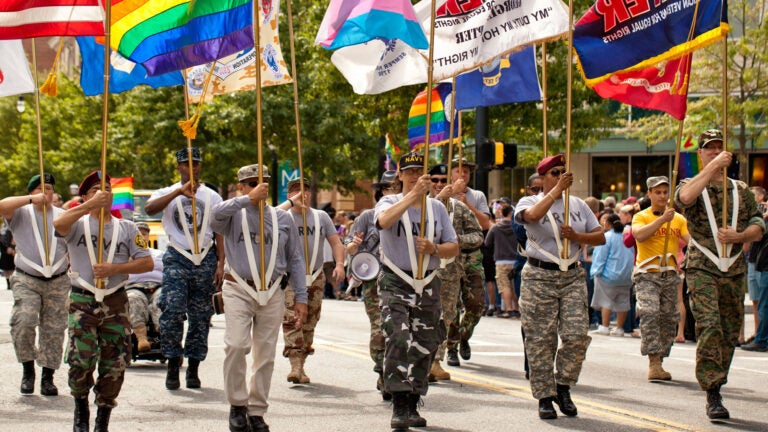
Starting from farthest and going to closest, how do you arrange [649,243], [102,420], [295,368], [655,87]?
1. [649,243]
2. [295,368]
3. [655,87]
4. [102,420]

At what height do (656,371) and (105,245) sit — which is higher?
(105,245)

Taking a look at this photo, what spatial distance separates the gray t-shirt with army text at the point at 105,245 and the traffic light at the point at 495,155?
39.2ft

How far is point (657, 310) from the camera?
1173 cm

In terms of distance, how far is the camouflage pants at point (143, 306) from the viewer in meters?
12.3

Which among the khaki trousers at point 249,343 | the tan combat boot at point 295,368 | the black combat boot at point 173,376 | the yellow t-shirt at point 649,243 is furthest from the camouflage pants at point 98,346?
the yellow t-shirt at point 649,243

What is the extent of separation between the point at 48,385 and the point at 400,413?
3627mm

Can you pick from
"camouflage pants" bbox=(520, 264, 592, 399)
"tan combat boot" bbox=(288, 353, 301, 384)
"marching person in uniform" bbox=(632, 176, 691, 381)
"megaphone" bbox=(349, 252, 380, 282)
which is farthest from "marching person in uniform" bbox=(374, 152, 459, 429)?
"marching person in uniform" bbox=(632, 176, 691, 381)

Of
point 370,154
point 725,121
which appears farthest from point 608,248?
point 370,154

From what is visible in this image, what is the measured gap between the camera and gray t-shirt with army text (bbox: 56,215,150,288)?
8320 millimetres

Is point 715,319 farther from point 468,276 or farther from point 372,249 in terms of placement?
point 468,276

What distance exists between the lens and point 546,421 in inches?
346

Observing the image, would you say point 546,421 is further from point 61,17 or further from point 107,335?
point 61,17

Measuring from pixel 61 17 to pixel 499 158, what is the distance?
38.1 feet

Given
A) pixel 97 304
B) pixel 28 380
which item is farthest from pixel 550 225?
pixel 28 380
